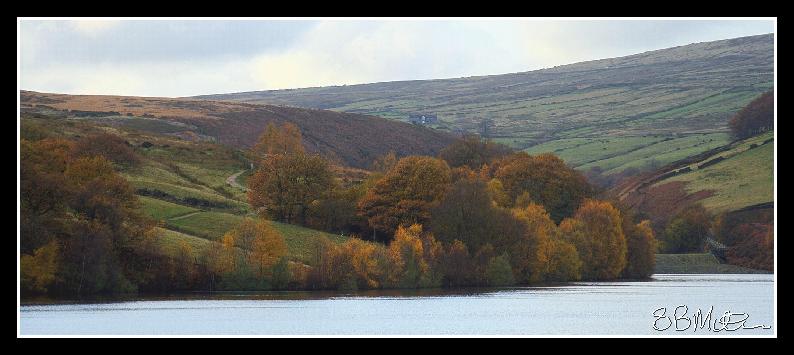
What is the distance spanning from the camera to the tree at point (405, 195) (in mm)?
104438

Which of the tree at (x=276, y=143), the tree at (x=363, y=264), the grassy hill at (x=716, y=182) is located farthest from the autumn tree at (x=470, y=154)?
the tree at (x=363, y=264)

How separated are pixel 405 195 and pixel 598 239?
17.8m

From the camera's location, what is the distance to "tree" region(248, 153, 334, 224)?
10881cm

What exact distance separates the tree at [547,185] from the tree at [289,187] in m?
20.0

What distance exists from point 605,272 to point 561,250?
9.74 metres

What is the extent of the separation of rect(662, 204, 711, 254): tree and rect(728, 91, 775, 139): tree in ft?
160

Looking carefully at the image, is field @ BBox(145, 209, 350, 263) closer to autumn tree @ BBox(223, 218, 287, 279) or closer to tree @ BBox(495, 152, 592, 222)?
autumn tree @ BBox(223, 218, 287, 279)

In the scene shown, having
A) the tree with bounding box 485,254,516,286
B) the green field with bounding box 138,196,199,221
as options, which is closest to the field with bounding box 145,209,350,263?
the green field with bounding box 138,196,199,221

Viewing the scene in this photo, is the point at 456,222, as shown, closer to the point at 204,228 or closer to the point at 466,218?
the point at 466,218

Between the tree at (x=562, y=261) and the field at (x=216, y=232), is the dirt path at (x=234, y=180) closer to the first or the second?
the field at (x=216, y=232)

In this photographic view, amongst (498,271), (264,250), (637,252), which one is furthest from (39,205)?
(637,252)

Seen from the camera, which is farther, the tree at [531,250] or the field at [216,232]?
the tree at [531,250]

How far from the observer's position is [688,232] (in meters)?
143
